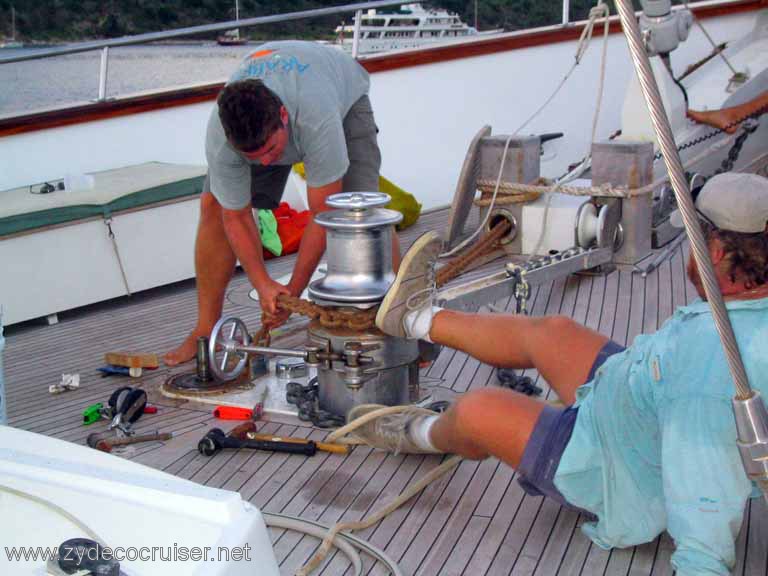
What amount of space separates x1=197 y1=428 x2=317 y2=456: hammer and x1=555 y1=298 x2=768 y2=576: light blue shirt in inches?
35.2

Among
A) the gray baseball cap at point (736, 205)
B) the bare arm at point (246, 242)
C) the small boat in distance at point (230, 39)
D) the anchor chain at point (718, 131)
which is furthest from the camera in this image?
the small boat in distance at point (230, 39)

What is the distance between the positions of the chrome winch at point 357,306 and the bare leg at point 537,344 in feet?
0.95

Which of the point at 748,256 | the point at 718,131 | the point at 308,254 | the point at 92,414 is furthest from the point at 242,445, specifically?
the point at 718,131

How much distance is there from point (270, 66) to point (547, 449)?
161 centimetres

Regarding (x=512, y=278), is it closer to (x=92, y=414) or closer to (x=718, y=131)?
(x=92, y=414)

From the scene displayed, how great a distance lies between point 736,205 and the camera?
1837 mm

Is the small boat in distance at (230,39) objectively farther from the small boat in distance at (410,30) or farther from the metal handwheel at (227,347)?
the metal handwheel at (227,347)

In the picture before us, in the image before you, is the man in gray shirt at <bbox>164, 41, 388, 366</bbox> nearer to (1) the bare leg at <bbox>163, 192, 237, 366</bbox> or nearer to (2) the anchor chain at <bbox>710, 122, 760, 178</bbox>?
(1) the bare leg at <bbox>163, 192, 237, 366</bbox>

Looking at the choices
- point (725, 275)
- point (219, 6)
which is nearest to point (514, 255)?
point (725, 275)

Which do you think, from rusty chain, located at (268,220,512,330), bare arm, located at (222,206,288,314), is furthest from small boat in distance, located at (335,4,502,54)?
rusty chain, located at (268,220,512,330)

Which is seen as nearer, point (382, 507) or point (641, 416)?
point (641, 416)

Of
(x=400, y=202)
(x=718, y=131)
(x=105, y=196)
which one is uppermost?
(x=718, y=131)

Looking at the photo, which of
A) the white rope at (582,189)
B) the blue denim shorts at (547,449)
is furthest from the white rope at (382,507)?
the white rope at (582,189)

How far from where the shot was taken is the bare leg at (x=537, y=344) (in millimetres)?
2352
